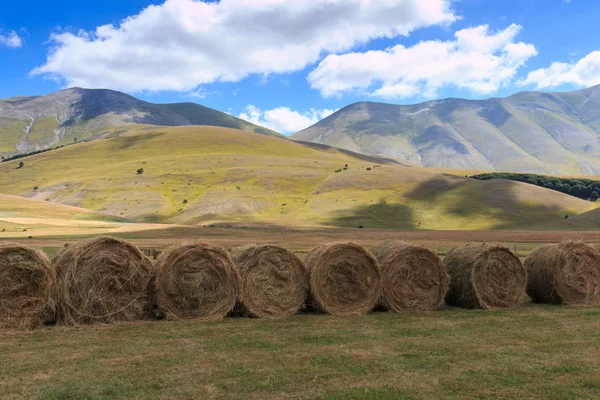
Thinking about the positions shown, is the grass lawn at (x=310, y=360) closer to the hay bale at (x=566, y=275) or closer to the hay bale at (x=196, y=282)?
the hay bale at (x=196, y=282)

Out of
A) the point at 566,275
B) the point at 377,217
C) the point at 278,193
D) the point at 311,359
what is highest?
the point at 278,193

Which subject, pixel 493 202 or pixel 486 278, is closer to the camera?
pixel 486 278

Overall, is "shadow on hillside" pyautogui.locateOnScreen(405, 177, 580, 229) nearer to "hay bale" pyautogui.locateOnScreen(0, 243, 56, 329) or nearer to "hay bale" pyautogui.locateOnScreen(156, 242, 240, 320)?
"hay bale" pyautogui.locateOnScreen(156, 242, 240, 320)

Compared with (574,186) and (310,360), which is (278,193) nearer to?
(574,186)

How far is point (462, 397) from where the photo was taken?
7441 millimetres

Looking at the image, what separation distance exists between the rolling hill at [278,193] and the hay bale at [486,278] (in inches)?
2115

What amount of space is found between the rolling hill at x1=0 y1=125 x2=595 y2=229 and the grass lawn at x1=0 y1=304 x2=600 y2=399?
5723 centimetres

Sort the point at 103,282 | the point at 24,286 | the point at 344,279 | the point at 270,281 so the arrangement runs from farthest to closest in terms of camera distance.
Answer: the point at 344,279, the point at 270,281, the point at 103,282, the point at 24,286

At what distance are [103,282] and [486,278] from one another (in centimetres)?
1077

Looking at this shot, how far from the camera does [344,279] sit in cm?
1438

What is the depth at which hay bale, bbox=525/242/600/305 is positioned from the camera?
15617mm

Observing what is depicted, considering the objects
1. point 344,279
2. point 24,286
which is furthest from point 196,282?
point 344,279

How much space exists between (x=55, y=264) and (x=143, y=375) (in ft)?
18.0

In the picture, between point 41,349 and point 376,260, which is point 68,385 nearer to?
point 41,349
